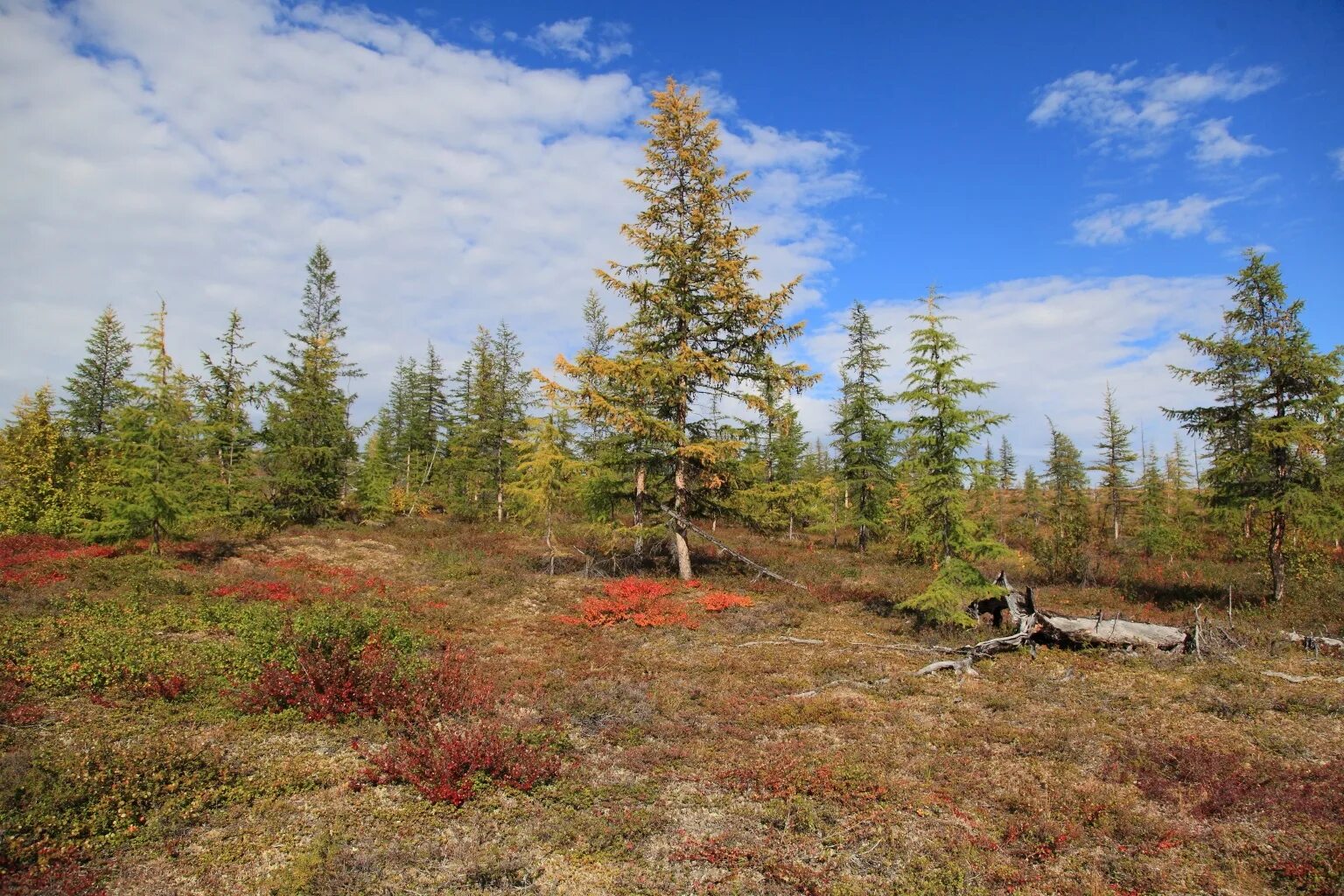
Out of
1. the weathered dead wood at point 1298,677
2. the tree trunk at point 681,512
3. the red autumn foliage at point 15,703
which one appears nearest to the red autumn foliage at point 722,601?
the tree trunk at point 681,512

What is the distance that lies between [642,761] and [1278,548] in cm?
2232

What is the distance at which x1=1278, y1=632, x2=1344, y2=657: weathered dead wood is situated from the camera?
14062 mm

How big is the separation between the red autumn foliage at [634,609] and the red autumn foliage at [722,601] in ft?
2.28

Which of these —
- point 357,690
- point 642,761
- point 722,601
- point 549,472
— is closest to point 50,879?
point 357,690

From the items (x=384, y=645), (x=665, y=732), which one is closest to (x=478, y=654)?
(x=384, y=645)

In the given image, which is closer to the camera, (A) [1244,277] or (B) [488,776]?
(B) [488,776]

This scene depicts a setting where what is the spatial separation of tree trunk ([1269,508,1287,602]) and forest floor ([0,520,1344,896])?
9.94ft

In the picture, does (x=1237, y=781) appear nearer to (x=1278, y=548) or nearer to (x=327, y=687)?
(x=327, y=687)

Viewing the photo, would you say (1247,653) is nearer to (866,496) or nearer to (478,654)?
(478,654)

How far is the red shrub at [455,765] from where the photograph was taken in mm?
7730

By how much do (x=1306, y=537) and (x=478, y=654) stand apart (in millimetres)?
25502

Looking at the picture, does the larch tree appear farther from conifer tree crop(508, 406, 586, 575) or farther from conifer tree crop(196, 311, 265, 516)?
conifer tree crop(196, 311, 265, 516)

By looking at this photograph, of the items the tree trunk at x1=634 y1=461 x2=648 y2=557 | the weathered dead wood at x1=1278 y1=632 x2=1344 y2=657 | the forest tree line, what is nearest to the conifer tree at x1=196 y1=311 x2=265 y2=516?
the forest tree line

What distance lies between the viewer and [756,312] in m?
20.9
